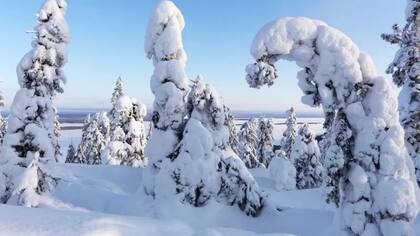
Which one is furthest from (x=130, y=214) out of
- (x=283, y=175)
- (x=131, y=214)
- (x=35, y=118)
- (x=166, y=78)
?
(x=283, y=175)

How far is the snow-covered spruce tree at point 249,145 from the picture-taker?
5575cm

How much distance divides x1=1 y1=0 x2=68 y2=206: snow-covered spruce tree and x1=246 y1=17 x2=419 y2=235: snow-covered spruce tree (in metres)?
10.3

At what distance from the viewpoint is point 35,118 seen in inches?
651

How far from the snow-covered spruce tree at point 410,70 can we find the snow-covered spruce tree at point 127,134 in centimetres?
1959

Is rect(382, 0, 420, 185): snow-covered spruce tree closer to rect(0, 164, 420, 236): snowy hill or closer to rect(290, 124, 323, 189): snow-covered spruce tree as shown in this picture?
rect(0, 164, 420, 236): snowy hill

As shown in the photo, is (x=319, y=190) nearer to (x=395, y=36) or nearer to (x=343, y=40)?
(x=395, y=36)

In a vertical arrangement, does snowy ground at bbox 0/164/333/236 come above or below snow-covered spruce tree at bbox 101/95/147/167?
below

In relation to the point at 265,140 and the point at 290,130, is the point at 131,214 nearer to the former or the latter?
the point at 290,130

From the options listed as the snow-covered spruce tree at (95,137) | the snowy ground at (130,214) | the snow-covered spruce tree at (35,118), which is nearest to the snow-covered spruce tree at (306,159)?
the snowy ground at (130,214)

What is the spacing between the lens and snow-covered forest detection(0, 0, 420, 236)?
31.6ft

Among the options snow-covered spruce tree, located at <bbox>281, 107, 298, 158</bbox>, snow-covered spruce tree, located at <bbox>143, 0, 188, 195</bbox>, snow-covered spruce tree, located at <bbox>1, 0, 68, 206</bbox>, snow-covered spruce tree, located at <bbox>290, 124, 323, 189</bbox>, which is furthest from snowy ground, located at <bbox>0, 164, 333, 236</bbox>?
snow-covered spruce tree, located at <bbox>281, 107, 298, 158</bbox>

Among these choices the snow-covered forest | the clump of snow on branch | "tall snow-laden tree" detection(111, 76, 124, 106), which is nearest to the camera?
the snow-covered forest

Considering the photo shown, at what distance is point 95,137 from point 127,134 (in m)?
16.5

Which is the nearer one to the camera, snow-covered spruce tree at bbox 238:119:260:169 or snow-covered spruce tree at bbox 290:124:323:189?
snow-covered spruce tree at bbox 290:124:323:189
